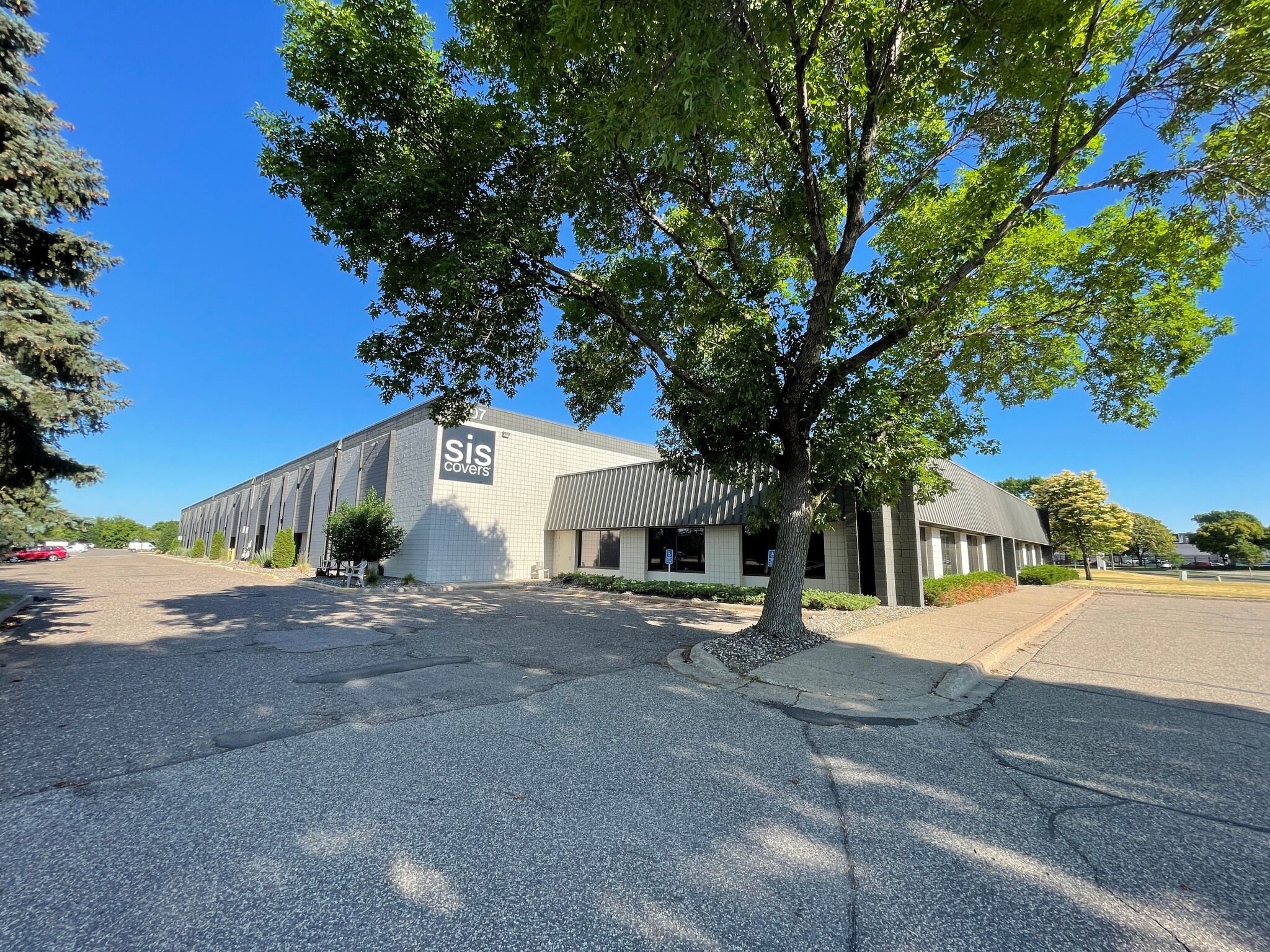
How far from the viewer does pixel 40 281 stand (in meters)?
9.27

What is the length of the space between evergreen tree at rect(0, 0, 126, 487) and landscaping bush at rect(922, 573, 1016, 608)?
1902cm

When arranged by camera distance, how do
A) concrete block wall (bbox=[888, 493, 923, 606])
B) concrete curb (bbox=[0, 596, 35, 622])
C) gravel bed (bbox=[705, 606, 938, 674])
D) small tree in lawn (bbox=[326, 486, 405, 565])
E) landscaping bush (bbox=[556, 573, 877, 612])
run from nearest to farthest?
gravel bed (bbox=[705, 606, 938, 674]) < concrete curb (bbox=[0, 596, 35, 622]) < landscaping bush (bbox=[556, 573, 877, 612]) < concrete block wall (bbox=[888, 493, 923, 606]) < small tree in lawn (bbox=[326, 486, 405, 565])

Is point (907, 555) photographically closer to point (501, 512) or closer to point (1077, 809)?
point (1077, 809)

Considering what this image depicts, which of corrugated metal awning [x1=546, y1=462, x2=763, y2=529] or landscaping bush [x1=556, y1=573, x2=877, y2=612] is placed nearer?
landscaping bush [x1=556, y1=573, x2=877, y2=612]

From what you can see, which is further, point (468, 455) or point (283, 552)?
point (283, 552)

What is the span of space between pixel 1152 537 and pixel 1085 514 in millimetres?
55367

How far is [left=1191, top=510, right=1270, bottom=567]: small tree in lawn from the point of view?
66.8 m

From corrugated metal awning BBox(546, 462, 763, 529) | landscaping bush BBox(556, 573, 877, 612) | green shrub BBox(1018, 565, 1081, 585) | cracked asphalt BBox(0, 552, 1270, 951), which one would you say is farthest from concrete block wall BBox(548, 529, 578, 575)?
green shrub BBox(1018, 565, 1081, 585)

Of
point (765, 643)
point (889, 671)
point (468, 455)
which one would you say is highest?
point (468, 455)

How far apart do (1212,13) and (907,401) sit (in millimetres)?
5624

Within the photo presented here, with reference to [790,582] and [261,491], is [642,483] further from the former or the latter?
[261,491]

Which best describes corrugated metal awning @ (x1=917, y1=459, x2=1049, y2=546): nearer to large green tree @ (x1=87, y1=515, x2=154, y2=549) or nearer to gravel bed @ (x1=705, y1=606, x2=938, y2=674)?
gravel bed @ (x1=705, y1=606, x2=938, y2=674)

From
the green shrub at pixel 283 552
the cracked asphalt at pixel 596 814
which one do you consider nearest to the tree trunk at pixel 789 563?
the cracked asphalt at pixel 596 814

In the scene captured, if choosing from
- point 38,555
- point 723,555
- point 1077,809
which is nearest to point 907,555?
point 723,555
